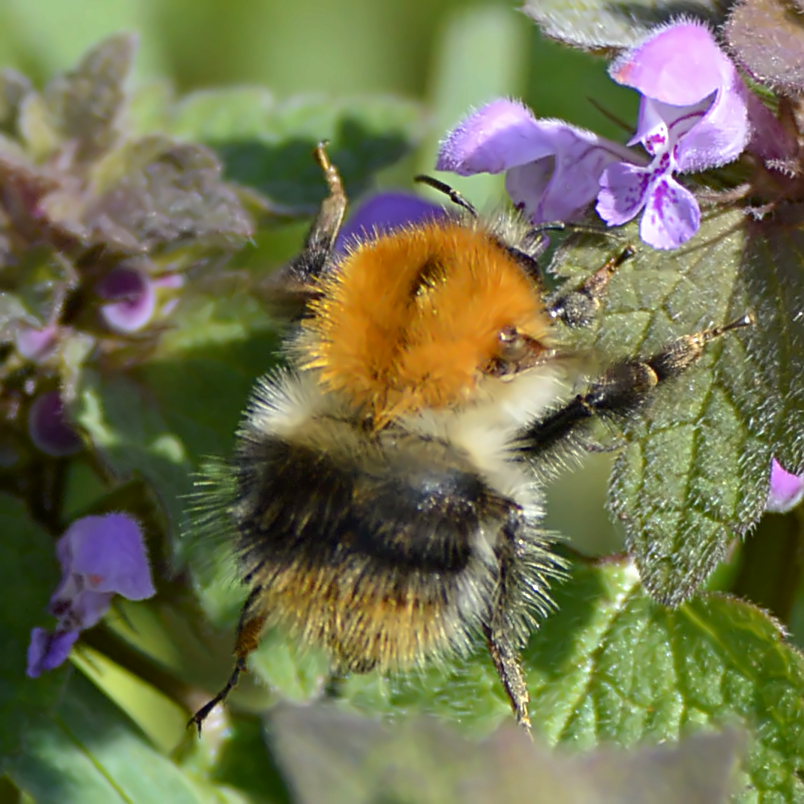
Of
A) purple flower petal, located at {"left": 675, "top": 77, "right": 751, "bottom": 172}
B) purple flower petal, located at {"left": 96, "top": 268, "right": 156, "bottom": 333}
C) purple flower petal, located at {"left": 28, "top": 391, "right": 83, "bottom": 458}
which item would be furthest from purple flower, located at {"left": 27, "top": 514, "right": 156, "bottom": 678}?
purple flower petal, located at {"left": 675, "top": 77, "right": 751, "bottom": 172}

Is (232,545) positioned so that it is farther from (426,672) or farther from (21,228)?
(21,228)

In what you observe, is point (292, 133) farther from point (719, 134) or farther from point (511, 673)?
point (511, 673)

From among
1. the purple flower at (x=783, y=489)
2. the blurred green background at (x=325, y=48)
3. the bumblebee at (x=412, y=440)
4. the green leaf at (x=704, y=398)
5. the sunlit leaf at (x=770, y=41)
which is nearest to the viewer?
the bumblebee at (x=412, y=440)

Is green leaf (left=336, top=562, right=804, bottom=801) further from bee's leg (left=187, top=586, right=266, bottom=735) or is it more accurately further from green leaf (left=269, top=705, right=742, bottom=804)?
green leaf (left=269, top=705, right=742, bottom=804)

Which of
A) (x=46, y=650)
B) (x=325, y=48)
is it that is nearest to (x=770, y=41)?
(x=46, y=650)

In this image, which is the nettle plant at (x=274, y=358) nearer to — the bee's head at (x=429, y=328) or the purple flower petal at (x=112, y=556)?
the purple flower petal at (x=112, y=556)

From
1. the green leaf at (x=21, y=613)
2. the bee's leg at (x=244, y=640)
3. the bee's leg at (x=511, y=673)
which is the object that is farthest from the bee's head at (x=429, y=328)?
the green leaf at (x=21, y=613)

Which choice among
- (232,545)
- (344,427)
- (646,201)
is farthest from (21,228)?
(646,201)
